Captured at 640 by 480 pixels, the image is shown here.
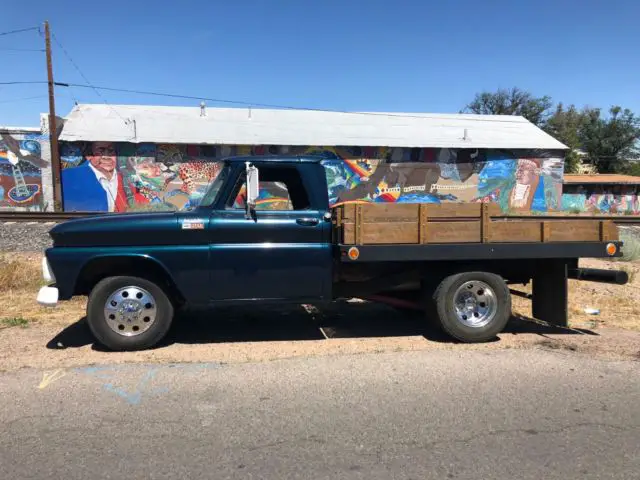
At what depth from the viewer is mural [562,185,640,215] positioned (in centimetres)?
3900

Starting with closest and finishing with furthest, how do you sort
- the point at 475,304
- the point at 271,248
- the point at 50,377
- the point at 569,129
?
the point at 50,377 → the point at 271,248 → the point at 475,304 → the point at 569,129

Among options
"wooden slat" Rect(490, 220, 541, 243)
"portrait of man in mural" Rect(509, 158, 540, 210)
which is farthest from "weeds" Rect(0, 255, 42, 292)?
"portrait of man in mural" Rect(509, 158, 540, 210)

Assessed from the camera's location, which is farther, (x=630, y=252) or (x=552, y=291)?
(x=630, y=252)

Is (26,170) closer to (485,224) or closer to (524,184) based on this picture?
(485,224)

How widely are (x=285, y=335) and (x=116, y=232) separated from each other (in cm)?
223

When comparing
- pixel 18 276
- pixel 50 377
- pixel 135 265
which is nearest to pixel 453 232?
pixel 135 265

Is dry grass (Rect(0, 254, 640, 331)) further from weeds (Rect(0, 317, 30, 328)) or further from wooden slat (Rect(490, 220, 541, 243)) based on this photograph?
wooden slat (Rect(490, 220, 541, 243))

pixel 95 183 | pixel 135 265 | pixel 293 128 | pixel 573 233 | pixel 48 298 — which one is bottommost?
pixel 48 298

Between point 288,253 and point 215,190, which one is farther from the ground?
point 215,190

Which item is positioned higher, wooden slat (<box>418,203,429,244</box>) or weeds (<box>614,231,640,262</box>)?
wooden slat (<box>418,203,429,244</box>)

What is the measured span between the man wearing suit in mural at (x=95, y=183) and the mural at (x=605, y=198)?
30996mm

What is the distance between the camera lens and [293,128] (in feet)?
103

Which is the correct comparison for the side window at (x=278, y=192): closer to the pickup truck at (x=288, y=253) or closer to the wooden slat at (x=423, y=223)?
the pickup truck at (x=288, y=253)

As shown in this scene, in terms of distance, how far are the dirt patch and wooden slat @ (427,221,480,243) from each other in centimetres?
119
